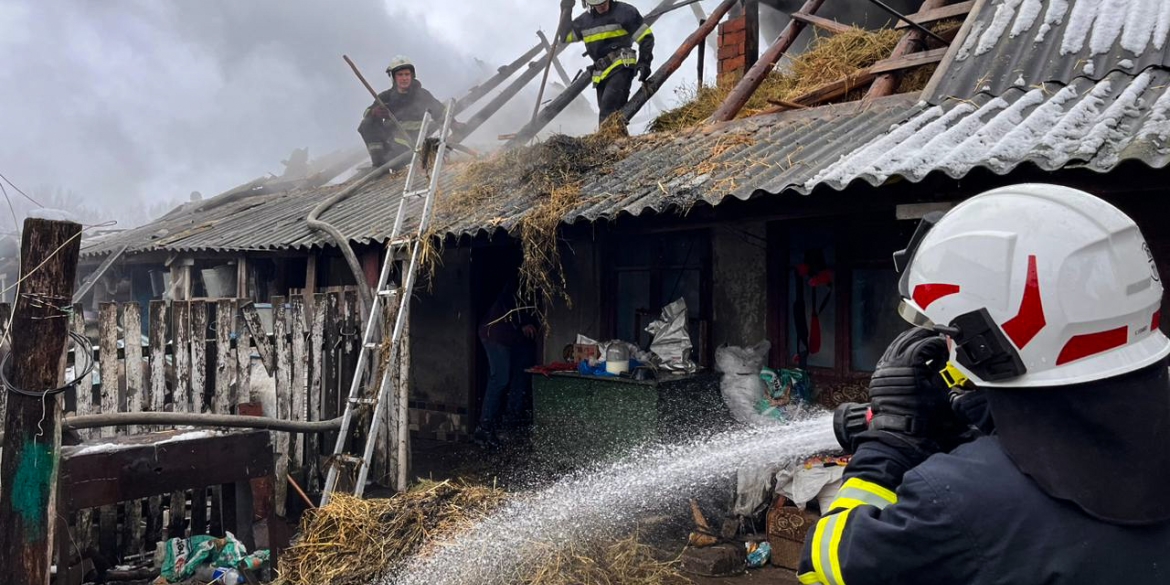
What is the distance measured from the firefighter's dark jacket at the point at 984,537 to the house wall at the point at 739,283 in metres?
5.32

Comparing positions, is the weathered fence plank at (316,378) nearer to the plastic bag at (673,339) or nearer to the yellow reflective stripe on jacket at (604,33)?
the plastic bag at (673,339)

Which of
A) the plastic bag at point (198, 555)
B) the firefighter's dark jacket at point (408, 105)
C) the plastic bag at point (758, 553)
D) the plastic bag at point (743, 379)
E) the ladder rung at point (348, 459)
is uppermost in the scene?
the firefighter's dark jacket at point (408, 105)

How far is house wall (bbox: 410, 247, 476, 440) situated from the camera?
31.3ft

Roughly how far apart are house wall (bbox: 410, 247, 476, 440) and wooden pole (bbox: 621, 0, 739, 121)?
8.50 feet

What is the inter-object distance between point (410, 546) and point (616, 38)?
6.77 metres

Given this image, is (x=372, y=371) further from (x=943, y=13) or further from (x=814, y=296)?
(x=943, y=13)

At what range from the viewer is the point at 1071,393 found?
1.46m

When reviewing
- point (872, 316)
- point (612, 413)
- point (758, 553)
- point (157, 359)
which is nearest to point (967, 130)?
point (872, 316)

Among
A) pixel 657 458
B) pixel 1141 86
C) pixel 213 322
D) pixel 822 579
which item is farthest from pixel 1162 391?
pixel 213 322

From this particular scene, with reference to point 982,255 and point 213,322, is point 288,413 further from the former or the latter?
point 982,255

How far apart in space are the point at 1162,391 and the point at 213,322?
20.3ft

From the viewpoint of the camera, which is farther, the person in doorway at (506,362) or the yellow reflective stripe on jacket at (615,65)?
the yellow reflective stripe on jacket at (615,65)

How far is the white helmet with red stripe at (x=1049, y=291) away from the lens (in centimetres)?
146

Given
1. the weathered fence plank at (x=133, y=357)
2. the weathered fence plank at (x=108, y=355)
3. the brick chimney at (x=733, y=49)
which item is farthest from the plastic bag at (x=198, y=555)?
the brick chimney at (x=733, y=49)
